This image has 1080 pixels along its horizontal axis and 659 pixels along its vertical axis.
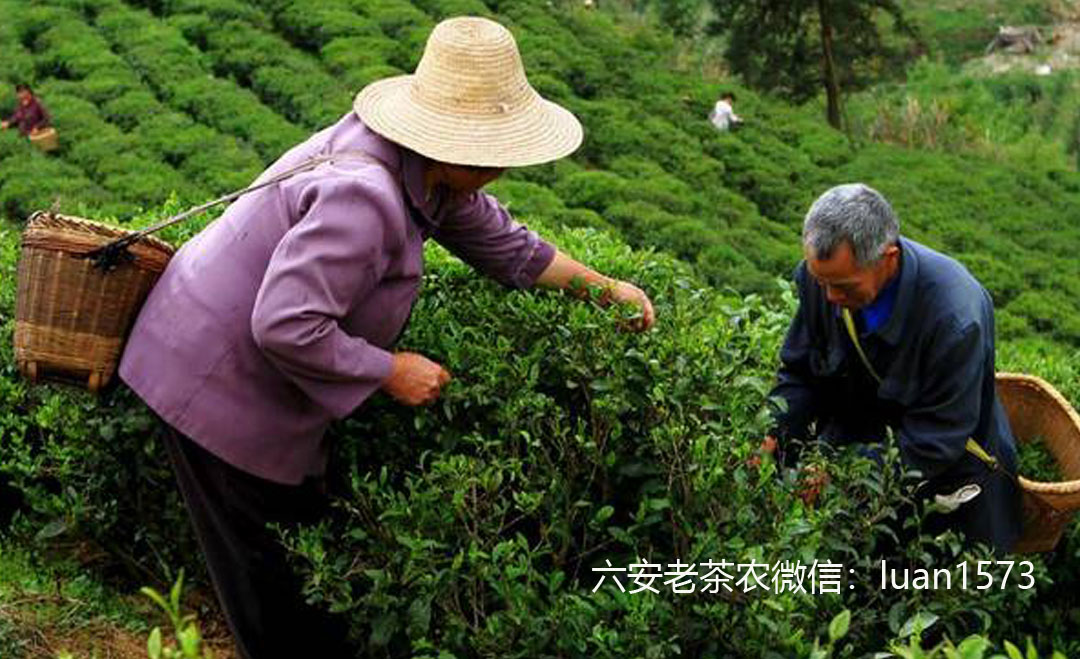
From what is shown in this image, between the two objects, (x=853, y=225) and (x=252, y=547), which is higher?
(x=853, y=225)

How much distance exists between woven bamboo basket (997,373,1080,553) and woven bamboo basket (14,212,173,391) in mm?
2337

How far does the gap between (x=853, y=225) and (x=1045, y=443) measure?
4.57 ft

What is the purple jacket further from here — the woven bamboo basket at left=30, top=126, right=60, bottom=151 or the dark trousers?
the woven bamboo basket at left=30, top=126, right=60, bottom=151

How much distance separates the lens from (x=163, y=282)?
3242mm

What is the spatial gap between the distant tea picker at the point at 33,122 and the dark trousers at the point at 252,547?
10.7m

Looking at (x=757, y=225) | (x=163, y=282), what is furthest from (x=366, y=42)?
(x=163, y=282)

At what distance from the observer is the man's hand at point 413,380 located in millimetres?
3049

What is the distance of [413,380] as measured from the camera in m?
3.07

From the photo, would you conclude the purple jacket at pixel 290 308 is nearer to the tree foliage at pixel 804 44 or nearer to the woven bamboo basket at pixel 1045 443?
the woven bamboo basket at pixel 1045 443

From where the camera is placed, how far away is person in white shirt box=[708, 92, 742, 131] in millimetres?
17031

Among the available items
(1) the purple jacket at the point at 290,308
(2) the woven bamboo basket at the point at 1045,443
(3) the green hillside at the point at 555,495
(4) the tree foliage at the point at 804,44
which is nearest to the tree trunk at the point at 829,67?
(4) the tree foliage at the point at 804,44

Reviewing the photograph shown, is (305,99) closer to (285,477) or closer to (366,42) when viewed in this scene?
(366,42)

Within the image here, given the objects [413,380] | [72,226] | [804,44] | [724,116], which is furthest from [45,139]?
[413,380]

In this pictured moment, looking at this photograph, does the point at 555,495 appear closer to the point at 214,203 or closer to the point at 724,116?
the point at 214,203
